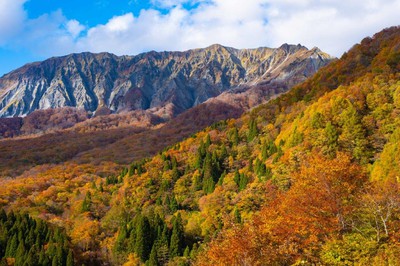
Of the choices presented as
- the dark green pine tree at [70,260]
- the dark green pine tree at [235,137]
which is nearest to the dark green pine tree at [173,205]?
the dark green pine tree at [70,260]

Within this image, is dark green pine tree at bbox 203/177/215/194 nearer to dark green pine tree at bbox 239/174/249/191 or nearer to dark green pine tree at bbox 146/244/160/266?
dark green pine tree at bbox 239/174/249/191

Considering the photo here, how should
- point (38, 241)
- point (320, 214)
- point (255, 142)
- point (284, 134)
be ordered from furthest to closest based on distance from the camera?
point (255, 142) < point (284, 134) < point (38, 241) < point (320, 214)

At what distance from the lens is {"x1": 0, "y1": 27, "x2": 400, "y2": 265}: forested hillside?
1206 inches

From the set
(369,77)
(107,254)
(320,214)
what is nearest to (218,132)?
(369,77)

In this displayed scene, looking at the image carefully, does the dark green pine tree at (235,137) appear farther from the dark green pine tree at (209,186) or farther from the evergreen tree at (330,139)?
the evergreen tree at (330,139)

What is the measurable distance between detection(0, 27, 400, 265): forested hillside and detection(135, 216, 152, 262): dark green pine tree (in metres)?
0.21

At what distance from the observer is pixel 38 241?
85875 mm

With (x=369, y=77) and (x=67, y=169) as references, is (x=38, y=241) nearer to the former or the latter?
(x=369, y=77)

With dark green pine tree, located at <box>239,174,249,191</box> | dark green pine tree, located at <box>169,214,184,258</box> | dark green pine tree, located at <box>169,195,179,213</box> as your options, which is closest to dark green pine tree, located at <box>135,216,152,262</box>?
dark green pine tree, located at <box>169,214,184,258</box>

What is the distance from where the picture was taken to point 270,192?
62.0 metres

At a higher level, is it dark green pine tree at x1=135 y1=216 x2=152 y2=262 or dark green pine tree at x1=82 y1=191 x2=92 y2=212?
dark green pine tree at x1=82 y1=191 x2=92 y2=212

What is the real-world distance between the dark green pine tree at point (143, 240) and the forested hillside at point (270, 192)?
0.70 ft

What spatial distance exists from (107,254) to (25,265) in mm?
17121

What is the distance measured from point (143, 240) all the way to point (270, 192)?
105 feet
